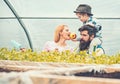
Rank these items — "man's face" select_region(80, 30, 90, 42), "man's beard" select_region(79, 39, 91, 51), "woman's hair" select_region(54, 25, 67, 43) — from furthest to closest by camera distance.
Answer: "woman's hair" select_region(54, 25, 67, 43)
"man's face" select_region(80, 30, 90, 42)
"man's beard" select_region(79, 39, 91, 51)

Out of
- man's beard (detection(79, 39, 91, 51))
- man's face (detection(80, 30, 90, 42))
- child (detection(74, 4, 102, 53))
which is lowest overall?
man's beard (detection(79, 39, 91, 51))

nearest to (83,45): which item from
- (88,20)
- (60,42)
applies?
(60,42)

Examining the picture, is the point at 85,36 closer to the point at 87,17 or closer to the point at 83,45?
the point at 83,45

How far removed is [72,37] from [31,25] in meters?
2.04

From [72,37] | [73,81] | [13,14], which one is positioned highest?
[13,14]

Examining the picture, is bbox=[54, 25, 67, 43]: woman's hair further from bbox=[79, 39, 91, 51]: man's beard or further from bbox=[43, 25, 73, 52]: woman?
bbox=[79, 39, 91, 51]: man's beard

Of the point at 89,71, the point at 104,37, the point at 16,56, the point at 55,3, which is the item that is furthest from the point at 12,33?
the point at 89,71

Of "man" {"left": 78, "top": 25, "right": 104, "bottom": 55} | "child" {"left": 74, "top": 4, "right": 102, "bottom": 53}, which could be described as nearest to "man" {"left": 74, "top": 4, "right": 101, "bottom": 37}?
"child" {"left": 74, "top": 4, "right": 102, "bottom": 53}

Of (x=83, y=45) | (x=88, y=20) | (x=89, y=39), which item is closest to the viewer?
(x=83, y=45)

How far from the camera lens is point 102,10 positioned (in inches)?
268

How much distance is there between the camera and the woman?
500 centimetres

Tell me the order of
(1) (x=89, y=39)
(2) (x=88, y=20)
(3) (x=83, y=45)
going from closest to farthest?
(3) (x=83, y=45) → (1) (x=89, y=39) → (2) (x=88, y=20)

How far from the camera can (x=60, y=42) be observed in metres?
5.18

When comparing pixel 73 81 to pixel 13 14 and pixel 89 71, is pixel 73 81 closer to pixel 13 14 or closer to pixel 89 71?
pixel 89 71
